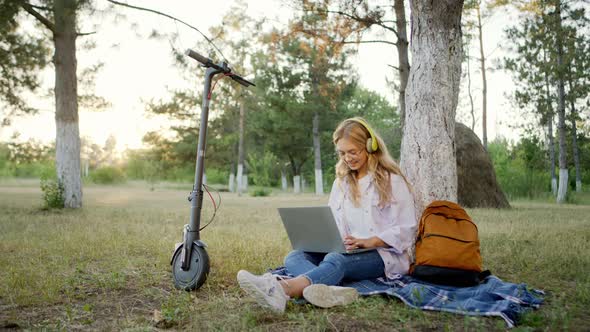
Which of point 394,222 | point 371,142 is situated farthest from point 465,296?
point 371,142

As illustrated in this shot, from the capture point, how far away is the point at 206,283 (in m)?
3.69

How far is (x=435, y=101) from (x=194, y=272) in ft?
8.11

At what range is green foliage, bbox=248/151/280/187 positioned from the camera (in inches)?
1487

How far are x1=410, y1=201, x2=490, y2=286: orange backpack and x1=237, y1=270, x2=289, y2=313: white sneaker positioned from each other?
41.5 inches

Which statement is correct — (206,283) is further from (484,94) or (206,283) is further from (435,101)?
(484,94)

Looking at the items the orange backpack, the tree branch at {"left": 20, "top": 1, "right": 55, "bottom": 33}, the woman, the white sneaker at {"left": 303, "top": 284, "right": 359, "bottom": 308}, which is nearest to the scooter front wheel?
the woman

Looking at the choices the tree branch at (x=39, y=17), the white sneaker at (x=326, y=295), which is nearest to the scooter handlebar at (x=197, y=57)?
the white sneaker at (x=326, y=295)

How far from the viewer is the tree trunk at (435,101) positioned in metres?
4.24

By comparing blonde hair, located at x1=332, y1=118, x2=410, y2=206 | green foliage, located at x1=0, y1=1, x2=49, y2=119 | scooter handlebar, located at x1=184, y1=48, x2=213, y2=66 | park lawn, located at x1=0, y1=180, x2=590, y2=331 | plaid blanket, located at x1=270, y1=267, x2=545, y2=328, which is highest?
green foliage, located at x1=0, y1=1, x2=49, y2=119

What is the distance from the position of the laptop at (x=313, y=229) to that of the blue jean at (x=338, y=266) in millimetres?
50

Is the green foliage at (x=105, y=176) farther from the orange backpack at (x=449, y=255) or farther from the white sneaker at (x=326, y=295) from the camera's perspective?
the white sneaker at (x=326, y=295)

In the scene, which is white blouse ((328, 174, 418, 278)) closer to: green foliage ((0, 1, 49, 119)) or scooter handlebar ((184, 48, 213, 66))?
scooter handlebar ((184, 48, 213, 66))

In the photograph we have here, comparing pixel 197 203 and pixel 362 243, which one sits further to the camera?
pixel 197 203

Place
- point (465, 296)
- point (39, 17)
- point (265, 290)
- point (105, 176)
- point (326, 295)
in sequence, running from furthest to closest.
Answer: point (105, 176) → point (39, 17) → point (465, 296) → point (326, 295) → point (265, 290)
